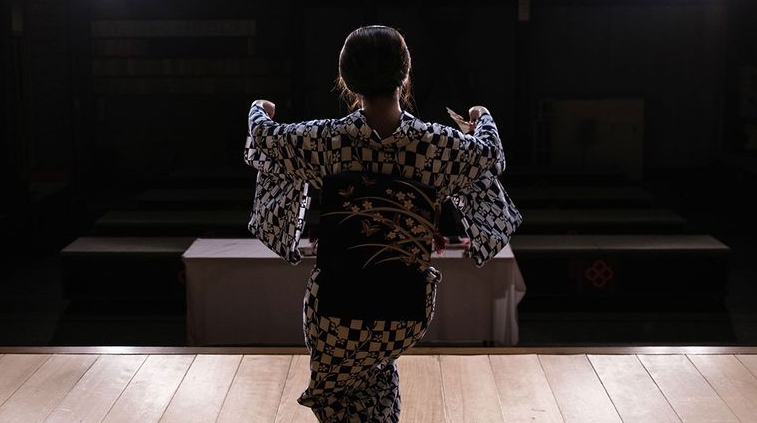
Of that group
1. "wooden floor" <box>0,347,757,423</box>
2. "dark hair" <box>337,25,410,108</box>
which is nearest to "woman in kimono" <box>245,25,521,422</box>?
"dark hair" <box>337,25,410,108</box>

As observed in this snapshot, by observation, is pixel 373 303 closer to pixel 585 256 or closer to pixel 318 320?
pixel 318 320

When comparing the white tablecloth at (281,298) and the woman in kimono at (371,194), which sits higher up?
the woman in kimono at (371,194)

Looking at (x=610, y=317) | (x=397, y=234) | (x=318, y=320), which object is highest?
(x=397, y=234)

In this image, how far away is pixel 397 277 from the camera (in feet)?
7.52

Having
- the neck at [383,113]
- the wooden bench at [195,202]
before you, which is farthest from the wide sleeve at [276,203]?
the wooden bench at [195,202]

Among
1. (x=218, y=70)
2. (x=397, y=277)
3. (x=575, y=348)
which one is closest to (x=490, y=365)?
(x=575, y=348)

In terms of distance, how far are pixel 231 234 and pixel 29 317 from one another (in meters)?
1.42

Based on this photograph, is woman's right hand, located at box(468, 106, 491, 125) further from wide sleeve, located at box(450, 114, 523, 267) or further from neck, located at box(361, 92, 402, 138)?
neck, located at box(361, 92, 402, 138)

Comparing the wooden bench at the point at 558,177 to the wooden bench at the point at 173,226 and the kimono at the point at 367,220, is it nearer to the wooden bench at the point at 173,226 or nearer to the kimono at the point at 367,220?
the wooden bench at the point at 173,226

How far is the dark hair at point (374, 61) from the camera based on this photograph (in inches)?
85.7

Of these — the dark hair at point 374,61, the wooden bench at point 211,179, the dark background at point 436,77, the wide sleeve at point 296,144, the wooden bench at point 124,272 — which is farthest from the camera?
the dark background at point 436,77

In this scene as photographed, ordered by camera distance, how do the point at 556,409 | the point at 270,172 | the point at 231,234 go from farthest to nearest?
the point at 231,234 → the point at 556,409 → the point at 270,172

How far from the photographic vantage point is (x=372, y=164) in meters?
2.26

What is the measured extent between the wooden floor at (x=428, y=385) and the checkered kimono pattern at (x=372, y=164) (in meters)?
1.02
